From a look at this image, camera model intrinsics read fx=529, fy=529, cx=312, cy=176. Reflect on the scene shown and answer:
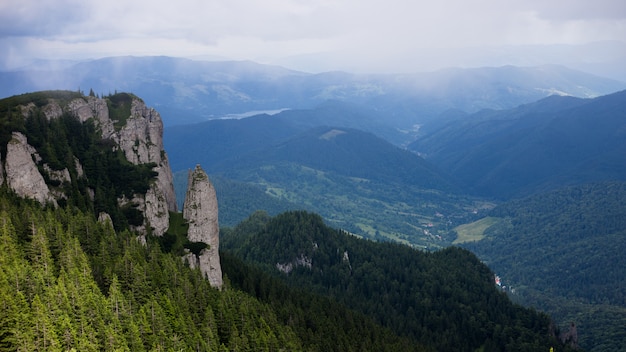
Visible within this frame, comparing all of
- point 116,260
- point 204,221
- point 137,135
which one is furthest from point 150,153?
point 116,260

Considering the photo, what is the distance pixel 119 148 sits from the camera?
454ft

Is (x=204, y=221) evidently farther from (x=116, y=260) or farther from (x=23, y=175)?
(x=23, y=175)

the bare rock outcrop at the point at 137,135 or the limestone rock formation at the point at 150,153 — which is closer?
the limestone rock formation at the point at 150,153

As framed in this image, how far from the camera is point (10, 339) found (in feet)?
192

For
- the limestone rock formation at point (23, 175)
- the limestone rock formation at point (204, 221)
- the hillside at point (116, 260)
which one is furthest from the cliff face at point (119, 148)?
the limestone rock formation at point (204, 221)

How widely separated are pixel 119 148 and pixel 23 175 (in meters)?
31.7

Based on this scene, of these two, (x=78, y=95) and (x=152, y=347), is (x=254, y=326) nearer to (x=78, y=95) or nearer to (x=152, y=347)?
(x=152, y=347)

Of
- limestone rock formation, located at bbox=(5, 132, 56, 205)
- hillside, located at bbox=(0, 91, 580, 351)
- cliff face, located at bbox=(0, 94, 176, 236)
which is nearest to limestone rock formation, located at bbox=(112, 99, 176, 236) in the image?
cliff face, located at bbox=(0, 94, 176, 236)

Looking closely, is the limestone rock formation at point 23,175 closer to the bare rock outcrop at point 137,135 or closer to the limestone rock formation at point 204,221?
the bare rock outcrop at point 137,135

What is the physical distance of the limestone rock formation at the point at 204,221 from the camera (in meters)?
124

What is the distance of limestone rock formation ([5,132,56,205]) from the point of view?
10725 centimetres

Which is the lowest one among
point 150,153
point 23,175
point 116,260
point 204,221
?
point 204,221

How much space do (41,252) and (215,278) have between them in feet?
163

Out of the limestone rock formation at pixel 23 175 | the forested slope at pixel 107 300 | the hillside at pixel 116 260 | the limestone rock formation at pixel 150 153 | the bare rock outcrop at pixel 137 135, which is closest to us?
the forested slope at pixel 107 300
